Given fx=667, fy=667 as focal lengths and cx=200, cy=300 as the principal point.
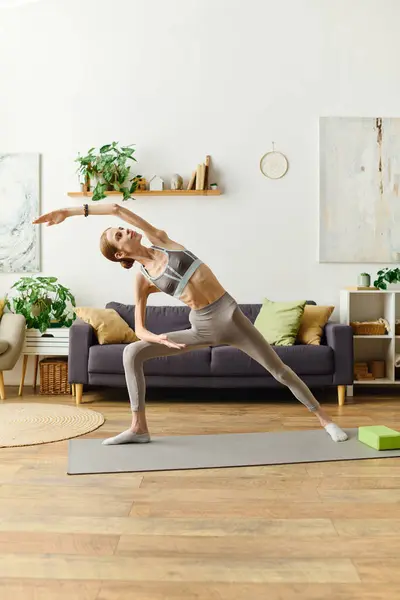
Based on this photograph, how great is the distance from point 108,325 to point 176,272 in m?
1.86

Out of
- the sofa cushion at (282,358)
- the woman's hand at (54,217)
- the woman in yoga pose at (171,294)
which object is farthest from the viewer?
the sofa cushion at (282,358)

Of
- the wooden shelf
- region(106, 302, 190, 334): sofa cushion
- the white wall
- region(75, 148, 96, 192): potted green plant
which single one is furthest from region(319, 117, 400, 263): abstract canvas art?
region(75, 148, 96, 192): potted green plant

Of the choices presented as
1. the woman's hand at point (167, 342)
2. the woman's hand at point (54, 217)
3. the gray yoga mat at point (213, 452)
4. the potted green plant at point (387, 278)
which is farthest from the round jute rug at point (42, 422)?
the potted green plant at point (387, 278)

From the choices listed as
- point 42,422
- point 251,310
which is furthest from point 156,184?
point 42,422

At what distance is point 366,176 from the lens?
18.9 feet

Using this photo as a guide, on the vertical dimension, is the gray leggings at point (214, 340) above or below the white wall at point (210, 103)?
below

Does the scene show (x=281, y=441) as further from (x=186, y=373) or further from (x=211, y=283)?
(x=186, y=373)

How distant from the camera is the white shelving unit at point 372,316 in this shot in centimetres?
546

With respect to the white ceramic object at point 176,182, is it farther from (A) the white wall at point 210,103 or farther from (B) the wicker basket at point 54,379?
(B) the wicker basket at point 54,379

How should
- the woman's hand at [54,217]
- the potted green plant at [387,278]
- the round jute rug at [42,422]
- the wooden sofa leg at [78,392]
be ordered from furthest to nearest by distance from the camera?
the potted green plant at [387,278]
the wooden sofa leg at [78,392]
the round jute rug at [42,422]
the woman's hand at [54,217]

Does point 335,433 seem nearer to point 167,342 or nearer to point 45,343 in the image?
point 167,342

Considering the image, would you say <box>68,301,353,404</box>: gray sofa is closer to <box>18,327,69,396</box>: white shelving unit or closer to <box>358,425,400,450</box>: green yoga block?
<box>18,327,69,396</box>: white shelving unit

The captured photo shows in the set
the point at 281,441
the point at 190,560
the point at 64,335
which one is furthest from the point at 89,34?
the point at 190,560

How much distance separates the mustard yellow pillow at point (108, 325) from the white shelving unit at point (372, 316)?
1.81 m
